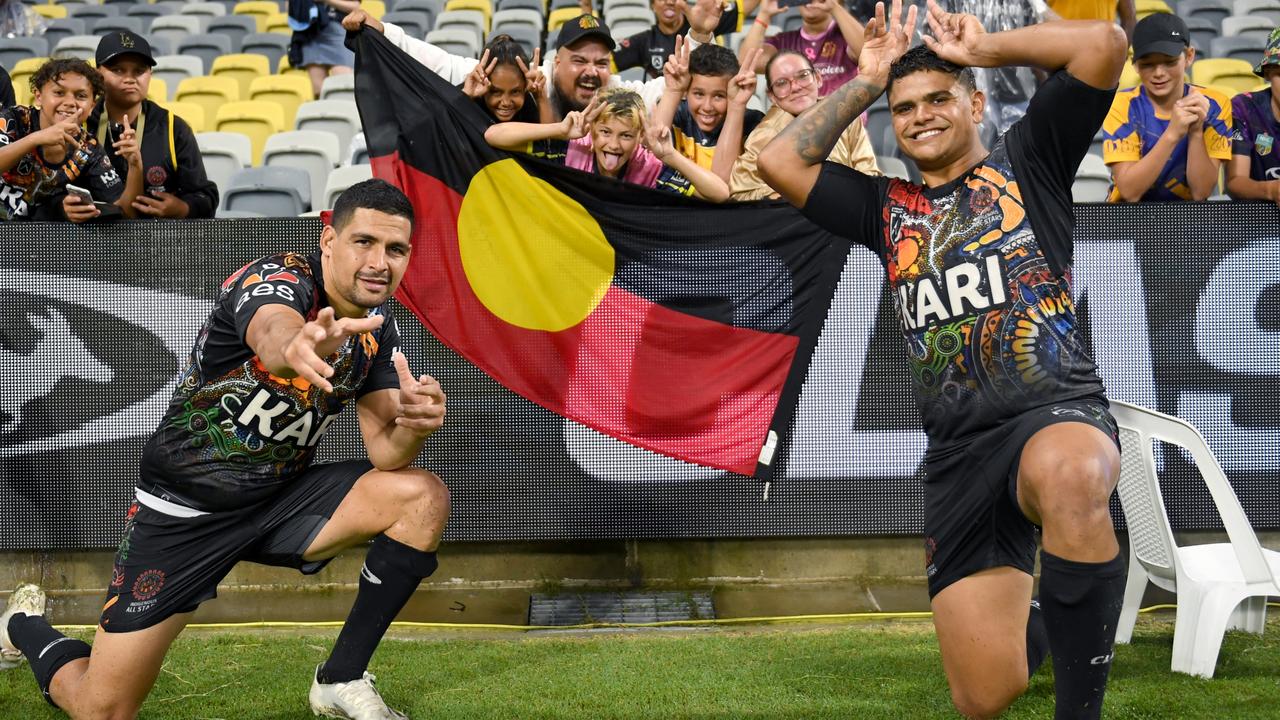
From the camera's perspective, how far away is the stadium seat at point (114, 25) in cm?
1234

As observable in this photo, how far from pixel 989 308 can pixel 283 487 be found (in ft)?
8.12

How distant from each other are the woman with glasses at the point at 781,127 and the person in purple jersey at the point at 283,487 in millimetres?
2341

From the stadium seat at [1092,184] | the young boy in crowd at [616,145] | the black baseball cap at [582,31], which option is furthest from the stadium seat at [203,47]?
the stadium seat at [1092,184]

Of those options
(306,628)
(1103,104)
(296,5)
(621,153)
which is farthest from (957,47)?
(296,5)

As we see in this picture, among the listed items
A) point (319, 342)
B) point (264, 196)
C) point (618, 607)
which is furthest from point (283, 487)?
point (264, 196)

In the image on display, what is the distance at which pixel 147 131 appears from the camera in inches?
255

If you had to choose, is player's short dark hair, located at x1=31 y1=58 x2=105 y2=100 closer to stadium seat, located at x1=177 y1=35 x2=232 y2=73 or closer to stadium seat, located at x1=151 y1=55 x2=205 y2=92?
stadium seat, located at x1=151 y1=55 x2=205 y2=92

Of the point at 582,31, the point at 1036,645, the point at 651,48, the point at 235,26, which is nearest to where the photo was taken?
the point at 1036,645

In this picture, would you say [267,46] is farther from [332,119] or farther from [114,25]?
[332,119]

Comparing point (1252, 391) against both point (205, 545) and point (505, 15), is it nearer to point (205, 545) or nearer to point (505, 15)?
point (205, 545)

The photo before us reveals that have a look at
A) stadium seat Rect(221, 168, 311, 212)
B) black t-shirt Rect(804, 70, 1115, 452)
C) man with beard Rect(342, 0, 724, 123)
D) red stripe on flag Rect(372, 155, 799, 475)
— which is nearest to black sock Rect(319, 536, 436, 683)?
red stripe on flag Rect(372, 155, 799, 475)

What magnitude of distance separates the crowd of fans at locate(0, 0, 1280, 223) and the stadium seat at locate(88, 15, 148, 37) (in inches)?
247

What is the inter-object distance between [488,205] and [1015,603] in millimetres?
3186

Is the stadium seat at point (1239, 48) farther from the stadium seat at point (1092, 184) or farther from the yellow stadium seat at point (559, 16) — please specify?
the yellow stadium seat at point (559, 16)
